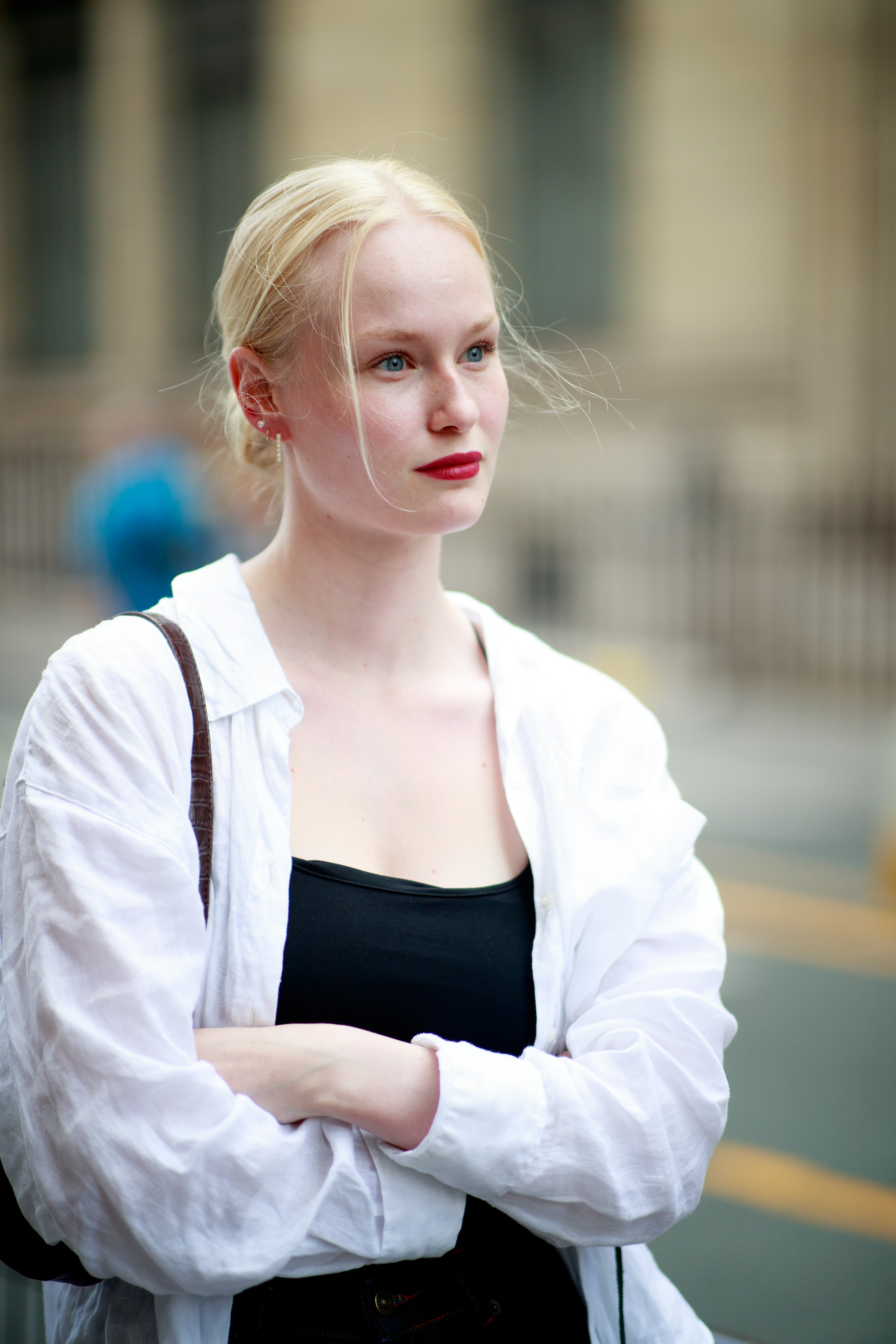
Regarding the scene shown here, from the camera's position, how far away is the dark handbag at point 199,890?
1514 millimetres

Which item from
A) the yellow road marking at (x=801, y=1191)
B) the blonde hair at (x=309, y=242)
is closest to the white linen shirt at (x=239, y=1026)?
the blonde hair at (x=309, y=242)

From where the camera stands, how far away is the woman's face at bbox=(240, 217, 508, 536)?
1604mm

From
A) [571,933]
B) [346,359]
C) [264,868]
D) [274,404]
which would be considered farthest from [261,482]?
[571,933]

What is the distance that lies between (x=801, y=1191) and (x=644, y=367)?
991cm

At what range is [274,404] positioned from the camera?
1729 millimetres

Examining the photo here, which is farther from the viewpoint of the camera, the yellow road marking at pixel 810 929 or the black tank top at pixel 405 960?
the yellow road marking at pixel 810 929

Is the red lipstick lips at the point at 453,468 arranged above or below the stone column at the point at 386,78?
below

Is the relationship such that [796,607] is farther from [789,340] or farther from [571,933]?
[571,933]

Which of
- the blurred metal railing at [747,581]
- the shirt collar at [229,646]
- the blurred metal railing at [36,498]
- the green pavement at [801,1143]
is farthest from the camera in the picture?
the blurred metal railing at [36,498]

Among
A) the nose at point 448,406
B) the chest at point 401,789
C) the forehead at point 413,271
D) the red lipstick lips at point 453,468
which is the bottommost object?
the chest at point 401,789

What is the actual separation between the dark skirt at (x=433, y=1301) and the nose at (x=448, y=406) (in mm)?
955

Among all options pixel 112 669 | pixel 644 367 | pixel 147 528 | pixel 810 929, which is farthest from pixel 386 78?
pixel 112 669

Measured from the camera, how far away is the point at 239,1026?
156cm

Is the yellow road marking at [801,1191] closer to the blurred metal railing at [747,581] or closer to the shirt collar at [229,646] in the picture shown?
the shirt collar at [229,646]
